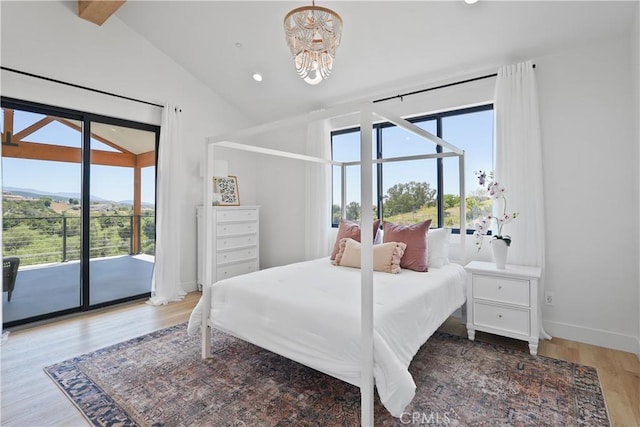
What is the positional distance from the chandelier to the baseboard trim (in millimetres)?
2889

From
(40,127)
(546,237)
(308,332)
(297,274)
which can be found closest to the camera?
(308,332)

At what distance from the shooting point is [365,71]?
3506mm

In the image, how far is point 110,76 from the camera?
3574 millimetres

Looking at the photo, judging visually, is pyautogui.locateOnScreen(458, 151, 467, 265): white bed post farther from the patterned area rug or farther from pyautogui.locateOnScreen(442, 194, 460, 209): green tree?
the patterned area rug

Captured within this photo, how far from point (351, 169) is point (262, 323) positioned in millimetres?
2654

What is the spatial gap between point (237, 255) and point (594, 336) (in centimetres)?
374

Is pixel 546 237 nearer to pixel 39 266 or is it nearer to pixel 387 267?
pixel 387 267

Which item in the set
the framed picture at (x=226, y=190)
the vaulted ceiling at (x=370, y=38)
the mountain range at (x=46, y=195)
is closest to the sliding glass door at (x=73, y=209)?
the mountain range at (x=46, y=195)

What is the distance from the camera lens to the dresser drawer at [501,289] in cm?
257

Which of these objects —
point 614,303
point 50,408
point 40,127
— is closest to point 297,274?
point 50,408

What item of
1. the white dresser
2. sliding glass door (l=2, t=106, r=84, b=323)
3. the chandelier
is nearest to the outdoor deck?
sliding glass door (l=2, t=106, r=84, b=323)

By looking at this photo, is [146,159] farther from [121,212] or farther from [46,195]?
[46,195]

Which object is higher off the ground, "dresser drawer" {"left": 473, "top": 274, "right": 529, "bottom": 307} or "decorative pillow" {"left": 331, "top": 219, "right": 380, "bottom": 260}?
"decorative pillow" {"left": 331, "top": 219, "right": 380, "bottom": 260}

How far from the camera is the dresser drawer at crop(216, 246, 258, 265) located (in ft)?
13.5
